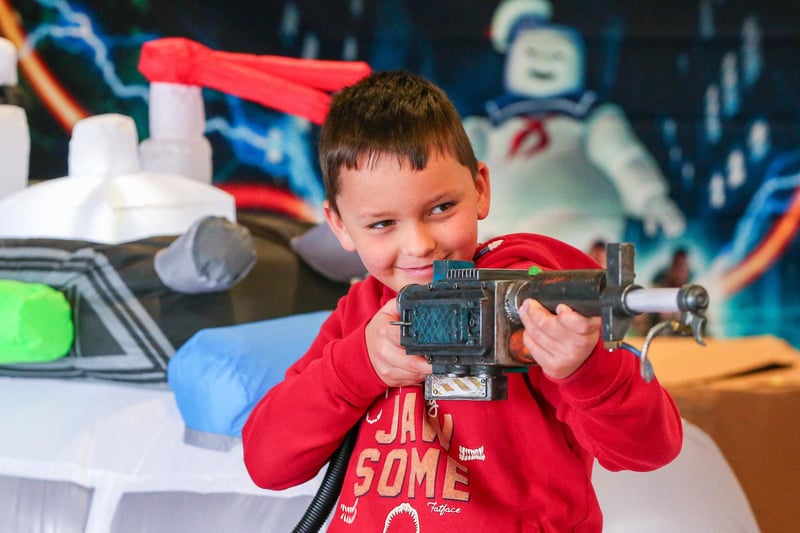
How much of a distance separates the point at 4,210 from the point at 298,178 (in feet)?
4.55

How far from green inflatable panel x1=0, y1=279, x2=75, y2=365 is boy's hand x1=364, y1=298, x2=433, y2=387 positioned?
0.68 meters

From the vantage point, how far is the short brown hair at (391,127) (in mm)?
857

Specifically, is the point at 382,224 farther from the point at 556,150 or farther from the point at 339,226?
the point at 556,150

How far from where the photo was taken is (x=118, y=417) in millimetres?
1398

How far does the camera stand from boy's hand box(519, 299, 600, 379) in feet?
2.22

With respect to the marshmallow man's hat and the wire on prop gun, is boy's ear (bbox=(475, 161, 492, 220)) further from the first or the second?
the marshmallow man's hat

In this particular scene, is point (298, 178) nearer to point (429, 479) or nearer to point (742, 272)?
point (742, 272)

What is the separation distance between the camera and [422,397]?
934 mm

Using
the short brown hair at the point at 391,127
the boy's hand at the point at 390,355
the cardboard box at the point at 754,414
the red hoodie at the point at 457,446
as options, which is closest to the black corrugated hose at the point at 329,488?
the red hoodie at the point at 457,446

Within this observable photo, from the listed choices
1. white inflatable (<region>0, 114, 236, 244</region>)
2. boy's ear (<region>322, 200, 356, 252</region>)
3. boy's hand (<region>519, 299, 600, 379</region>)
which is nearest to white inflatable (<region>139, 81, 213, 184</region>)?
white inflatable (<region>0, 114, 236, 244</region>)

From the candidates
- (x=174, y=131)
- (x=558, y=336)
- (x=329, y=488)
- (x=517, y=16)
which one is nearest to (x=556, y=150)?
(x=517, y=16)

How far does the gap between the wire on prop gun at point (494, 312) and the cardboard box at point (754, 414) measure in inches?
46.7

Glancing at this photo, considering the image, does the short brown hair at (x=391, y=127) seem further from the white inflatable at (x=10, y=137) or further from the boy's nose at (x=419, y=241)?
the white inflatable at (x=10, y=137)

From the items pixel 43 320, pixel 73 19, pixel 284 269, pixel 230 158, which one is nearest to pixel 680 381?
pixel 284 269
